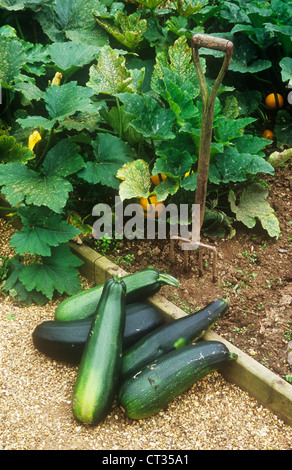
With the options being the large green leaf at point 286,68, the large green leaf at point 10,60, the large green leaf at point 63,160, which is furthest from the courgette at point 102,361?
the large green leaf at point 286,68

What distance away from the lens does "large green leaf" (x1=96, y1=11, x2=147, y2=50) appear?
3.70 m

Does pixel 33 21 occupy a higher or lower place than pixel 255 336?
higher

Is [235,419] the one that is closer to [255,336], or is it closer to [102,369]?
[255,336]

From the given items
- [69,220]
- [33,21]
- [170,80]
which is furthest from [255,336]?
[33,21]

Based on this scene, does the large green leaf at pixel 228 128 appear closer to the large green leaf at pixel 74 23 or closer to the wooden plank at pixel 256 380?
the wooden plank at pixel 256 380

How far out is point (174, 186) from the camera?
9.92ft

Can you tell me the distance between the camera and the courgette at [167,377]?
7.39ft

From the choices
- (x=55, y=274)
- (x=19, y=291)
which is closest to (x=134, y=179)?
(x=55, y=274)

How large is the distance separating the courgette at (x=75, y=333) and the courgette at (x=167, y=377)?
0.26 meters

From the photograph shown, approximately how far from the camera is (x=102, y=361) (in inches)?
89.9

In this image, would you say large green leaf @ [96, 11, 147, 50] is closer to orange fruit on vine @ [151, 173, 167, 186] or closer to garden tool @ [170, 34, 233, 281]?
orange fruit on vine @ [151, 173, 167, 186]

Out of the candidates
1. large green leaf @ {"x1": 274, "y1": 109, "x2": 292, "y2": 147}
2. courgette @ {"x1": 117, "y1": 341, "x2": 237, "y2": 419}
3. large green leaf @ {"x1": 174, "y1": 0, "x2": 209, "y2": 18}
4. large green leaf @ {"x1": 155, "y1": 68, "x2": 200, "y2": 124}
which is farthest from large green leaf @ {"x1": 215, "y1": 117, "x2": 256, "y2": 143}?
courgette @ {"x1": 117, "y1": 341, "x2": 237, "y2": 419}

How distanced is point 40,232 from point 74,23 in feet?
6.37

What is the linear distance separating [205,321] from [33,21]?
9.72ft
